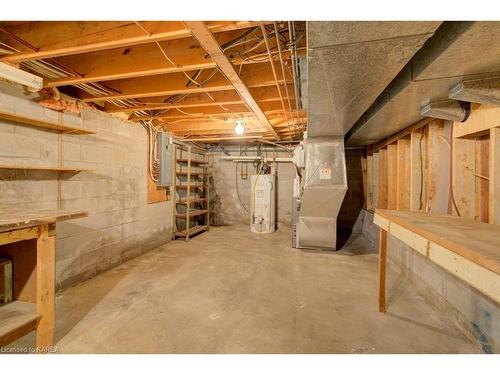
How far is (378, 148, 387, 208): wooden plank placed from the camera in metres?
3.93

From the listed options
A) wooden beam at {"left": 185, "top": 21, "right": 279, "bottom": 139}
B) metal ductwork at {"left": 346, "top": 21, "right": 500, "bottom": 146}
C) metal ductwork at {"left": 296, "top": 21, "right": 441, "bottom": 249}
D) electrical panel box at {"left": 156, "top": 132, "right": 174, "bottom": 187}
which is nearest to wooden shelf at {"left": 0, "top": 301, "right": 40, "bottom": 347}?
wooden beam at {"left": 185, "top": 21, "right": 279, "bottom": 139}

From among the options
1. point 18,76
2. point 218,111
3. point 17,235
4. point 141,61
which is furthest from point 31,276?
point 218,111

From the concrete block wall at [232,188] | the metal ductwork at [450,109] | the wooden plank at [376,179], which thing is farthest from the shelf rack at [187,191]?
the metal ductwork at [450,109]

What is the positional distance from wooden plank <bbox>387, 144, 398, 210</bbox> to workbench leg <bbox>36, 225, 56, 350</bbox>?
3.88 metres

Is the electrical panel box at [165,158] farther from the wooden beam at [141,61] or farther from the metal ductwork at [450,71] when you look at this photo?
the metal ductwork at [450,71]

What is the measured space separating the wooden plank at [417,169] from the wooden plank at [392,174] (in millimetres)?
623

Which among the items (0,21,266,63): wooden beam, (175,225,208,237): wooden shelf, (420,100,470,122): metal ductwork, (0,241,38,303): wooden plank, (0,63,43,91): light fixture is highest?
(0,21,266,63): wooden beam

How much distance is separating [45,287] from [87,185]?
144cm

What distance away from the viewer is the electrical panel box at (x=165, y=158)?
3.87 metres

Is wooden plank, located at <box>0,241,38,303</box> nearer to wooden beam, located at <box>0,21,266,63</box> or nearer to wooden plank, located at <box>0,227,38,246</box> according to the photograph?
wooden plank, located at <box>0,227,38,246</box>

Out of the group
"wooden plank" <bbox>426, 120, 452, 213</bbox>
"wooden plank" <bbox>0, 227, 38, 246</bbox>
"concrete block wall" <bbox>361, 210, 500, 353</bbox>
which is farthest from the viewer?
"wooden plank" <bbox>426, 120, 452, 213</bbox>

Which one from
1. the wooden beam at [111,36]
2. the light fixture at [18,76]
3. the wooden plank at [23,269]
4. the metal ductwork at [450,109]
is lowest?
the wooden plank at [23,269]

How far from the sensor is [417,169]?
282 centimetres

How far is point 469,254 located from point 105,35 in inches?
86.5
